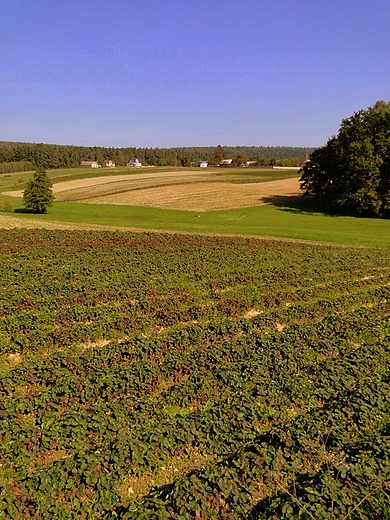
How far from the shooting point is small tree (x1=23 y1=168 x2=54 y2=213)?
5675cm

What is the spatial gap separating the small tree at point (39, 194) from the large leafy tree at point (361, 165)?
4169 cm

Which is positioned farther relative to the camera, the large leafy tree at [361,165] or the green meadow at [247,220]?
the large leafy tree at [361,165]

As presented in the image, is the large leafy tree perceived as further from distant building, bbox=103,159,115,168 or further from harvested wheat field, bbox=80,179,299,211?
distant building, bbox=103,159,115,168

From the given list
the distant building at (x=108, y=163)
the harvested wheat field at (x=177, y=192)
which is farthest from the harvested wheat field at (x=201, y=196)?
the distant building at (x=108, y=163)

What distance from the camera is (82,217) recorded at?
5256 cm

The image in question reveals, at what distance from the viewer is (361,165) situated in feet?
183

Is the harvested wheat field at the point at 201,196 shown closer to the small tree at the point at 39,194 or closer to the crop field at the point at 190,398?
the small tree at the point at 39,194

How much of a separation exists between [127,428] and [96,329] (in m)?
6.32

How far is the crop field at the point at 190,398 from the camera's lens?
728 cm

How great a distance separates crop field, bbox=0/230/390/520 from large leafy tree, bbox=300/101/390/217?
38891mm

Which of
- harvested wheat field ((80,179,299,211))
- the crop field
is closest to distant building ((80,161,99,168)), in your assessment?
harvested wheat field ((80,179,299,211))

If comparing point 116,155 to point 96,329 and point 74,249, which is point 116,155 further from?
point 96,329

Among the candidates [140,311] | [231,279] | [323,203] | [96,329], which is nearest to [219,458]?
[96,329]

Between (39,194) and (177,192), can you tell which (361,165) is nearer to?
(177,192)
